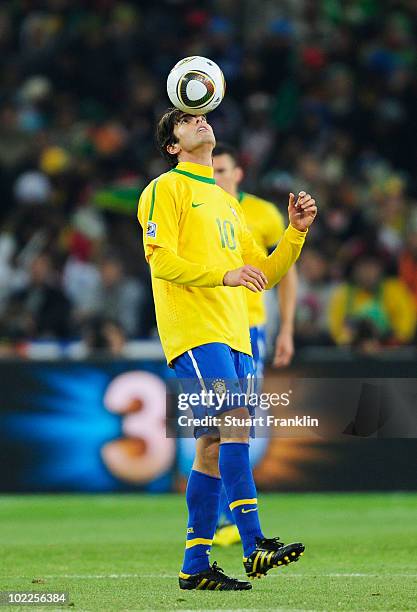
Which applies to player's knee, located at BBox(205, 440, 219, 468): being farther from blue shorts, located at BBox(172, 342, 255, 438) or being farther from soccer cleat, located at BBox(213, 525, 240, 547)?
soccer cleat, located at BBox(213, 525, 240, 547)

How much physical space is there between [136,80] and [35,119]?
4.56ft

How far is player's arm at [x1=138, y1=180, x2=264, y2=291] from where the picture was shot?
6.62 meters

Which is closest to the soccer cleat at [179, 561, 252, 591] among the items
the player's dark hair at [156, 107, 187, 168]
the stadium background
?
the player's dark hair at [156, 107, 187, 168]

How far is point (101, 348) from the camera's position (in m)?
13.9

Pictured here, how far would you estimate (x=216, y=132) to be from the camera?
16188 millimetres

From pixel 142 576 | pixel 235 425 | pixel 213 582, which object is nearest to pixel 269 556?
pixel 213 582

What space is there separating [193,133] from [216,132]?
9.19m

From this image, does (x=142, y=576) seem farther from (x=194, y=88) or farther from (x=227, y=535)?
(x=194, y=88)

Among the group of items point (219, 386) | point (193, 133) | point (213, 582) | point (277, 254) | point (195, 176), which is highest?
point (193, 133)

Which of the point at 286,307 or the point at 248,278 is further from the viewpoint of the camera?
the point at 286,307

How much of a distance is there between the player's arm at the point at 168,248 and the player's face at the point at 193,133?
11.0 inches

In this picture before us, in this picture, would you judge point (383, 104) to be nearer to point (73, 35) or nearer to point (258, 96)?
point (258, 96)

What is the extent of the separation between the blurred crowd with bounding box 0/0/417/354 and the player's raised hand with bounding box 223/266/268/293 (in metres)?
8.11

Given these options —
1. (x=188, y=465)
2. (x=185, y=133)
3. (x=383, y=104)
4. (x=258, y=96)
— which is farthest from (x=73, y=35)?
(x=185, y=133)
